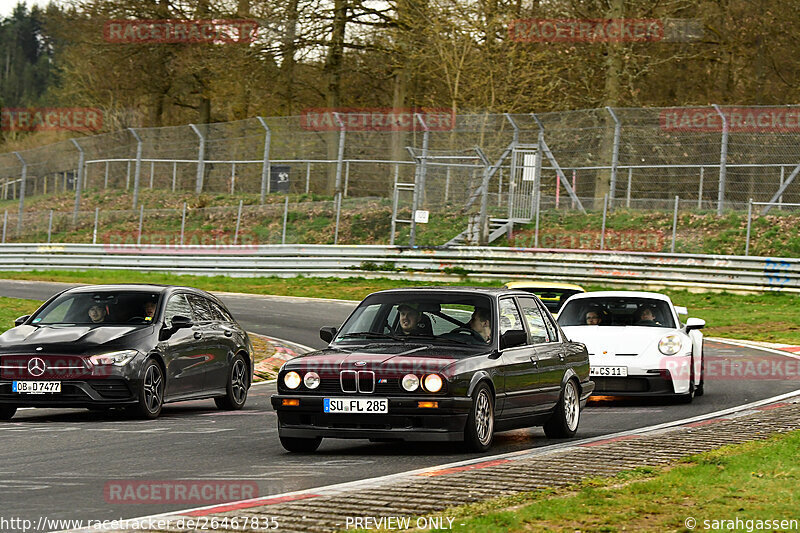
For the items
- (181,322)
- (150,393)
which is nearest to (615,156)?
(181,322)

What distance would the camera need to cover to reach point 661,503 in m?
7.32

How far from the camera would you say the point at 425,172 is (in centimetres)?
3694

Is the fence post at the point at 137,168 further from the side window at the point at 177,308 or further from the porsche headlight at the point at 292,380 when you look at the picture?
the porsche headlight at the point at 292,380

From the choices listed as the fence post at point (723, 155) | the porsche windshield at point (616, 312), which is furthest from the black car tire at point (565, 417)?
the fence post at point (723, 155)

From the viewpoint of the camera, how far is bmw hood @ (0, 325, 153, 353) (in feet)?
42.3

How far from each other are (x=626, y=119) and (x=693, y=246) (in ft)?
13.1

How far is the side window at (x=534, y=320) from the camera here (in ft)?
39.0

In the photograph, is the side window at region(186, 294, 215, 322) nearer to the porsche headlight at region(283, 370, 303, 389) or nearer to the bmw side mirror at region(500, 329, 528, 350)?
the porsche headlight at region(283, 370, 303, 389)

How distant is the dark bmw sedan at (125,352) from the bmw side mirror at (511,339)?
4015 millimetres

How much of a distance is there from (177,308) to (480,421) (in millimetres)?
5152

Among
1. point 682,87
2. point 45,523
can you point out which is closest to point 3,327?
point 45,523

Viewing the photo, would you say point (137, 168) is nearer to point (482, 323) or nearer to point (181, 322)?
point (181, 322)

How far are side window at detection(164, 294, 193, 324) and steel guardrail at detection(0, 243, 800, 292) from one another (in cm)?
1955

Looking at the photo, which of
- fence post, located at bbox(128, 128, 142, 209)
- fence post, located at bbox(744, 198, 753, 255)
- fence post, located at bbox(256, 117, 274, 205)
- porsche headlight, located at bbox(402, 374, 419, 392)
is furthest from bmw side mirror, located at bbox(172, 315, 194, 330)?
fence post, located at bbox(128, 128, 142, 209)
